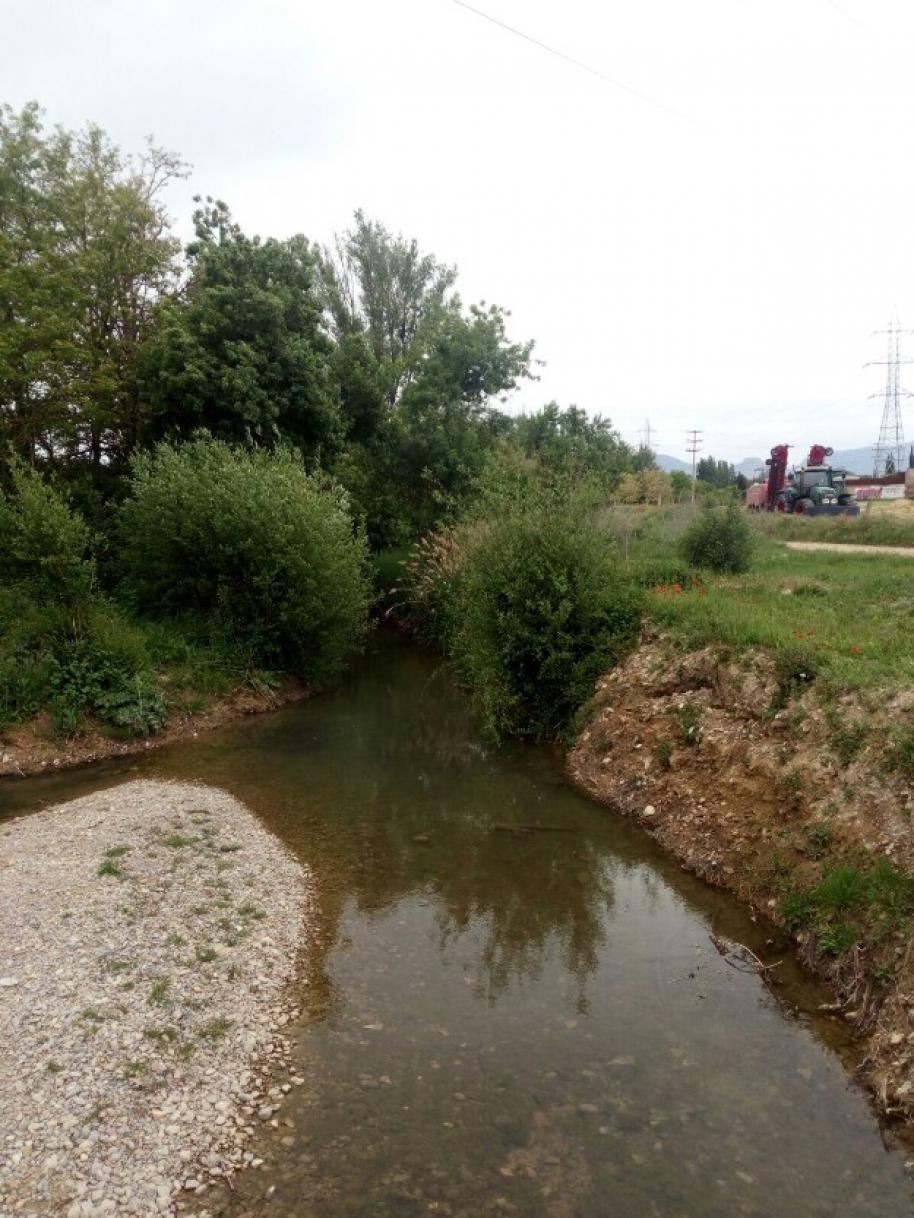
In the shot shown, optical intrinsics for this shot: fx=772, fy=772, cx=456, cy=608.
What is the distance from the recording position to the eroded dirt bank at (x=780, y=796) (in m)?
7.50

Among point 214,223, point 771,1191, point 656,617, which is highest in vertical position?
point 214,223

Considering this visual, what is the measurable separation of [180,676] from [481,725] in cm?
728

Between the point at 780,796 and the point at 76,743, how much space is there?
13337 millimetres

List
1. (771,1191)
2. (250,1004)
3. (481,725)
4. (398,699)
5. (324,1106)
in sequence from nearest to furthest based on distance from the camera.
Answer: (771,1191) < (324,1106) < (250,1004) < (481,725) < (398,699)

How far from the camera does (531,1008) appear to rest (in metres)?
7.82

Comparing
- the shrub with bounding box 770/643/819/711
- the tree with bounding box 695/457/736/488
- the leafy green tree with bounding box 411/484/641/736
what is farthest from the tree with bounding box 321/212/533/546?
the tree with bounding box 695/457/736/488

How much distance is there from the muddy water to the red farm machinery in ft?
73.6

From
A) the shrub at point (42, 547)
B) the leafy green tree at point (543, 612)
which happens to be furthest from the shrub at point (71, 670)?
the leafy green tree at point (543, 612)

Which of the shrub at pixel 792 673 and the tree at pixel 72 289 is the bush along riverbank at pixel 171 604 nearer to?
the tree at pixel 72 289

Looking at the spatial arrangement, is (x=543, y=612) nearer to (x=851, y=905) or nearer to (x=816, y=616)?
(x=816, y=616)

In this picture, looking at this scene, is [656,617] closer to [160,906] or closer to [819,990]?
[819,990]

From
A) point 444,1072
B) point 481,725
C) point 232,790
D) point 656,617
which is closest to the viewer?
point 444,1072

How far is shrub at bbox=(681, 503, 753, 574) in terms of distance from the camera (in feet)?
65.8

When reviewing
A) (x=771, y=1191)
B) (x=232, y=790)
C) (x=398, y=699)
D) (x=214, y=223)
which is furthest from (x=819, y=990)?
(x=214, y=223)
